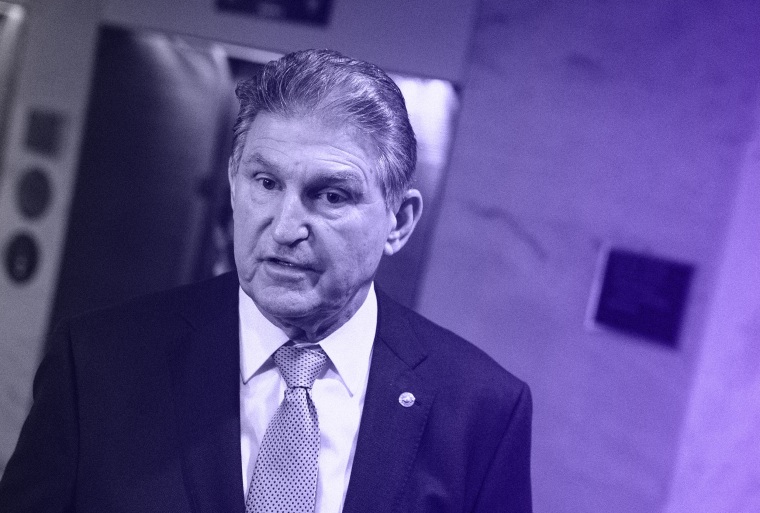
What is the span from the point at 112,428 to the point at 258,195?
47 centimetres

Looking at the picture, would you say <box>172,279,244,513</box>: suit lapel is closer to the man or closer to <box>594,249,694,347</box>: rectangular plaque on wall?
the man

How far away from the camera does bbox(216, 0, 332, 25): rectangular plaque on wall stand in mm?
1713

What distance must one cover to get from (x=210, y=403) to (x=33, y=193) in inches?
42.9

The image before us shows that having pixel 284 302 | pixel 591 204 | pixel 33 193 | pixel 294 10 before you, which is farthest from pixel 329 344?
pixel 33 193

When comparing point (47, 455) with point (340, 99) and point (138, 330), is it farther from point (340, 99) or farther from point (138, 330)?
point (340, 99)

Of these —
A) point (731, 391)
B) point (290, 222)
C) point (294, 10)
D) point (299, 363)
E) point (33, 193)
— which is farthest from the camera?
point (33, 193)

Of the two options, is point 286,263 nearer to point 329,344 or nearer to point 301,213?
point 301,213

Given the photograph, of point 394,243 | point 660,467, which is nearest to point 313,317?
point 394,243

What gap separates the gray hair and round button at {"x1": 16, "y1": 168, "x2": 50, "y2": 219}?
980 mm

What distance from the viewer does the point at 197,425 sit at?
1.09 metres

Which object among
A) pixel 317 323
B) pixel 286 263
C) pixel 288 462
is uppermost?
pixel 286 263

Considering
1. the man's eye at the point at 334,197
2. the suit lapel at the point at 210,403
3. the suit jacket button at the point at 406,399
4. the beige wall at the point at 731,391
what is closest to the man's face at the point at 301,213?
the man's eye at the point at 334,197

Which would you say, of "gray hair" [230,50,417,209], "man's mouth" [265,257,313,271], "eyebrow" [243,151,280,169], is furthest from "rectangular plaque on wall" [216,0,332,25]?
"man's mouth" [265,257,313,271]

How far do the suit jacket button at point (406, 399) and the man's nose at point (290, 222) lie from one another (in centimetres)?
37
